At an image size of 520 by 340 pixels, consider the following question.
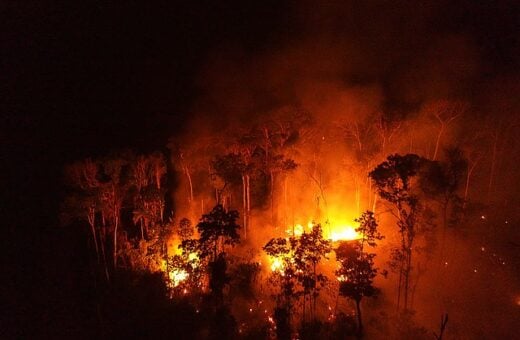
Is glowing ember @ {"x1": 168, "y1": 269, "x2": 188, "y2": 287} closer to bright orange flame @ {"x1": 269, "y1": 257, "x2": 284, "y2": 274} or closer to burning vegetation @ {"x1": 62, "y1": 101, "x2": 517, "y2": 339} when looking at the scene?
burning vegetation @ {"x1": 62, "y1": 101, "x2": 517, "y2": 339}

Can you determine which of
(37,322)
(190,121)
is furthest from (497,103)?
(37,322)

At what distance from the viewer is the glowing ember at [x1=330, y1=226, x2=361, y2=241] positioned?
20891 millimetres

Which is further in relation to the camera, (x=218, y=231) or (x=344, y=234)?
(x=344, y=234)

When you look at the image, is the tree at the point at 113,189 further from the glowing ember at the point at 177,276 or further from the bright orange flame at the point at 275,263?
the bright orange flame at the point at 275,263

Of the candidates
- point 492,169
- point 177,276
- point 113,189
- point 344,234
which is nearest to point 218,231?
point 177,276

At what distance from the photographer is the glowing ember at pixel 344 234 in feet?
68.5

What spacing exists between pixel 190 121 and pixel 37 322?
53.6ft

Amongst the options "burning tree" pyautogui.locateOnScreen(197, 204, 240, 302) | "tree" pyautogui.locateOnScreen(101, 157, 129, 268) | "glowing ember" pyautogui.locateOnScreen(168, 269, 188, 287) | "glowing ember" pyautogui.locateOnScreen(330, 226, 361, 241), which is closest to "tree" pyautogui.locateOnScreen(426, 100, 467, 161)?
"glowing ember" pyautogui.locateOnScreen(330, 226, 361, 241)

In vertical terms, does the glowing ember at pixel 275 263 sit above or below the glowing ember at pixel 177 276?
above

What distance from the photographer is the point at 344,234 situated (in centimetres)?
2131

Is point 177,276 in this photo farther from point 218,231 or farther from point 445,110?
point 445,110

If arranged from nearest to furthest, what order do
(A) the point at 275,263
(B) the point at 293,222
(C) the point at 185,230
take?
(A) the point at 275,263 → (C) the point at 185,230 → (B) the point at 293,222

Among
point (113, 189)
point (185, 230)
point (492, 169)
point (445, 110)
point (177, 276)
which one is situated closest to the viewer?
point (113, 189)

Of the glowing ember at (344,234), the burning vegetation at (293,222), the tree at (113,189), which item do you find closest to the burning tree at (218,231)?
the burning vegetation at (293,222)
